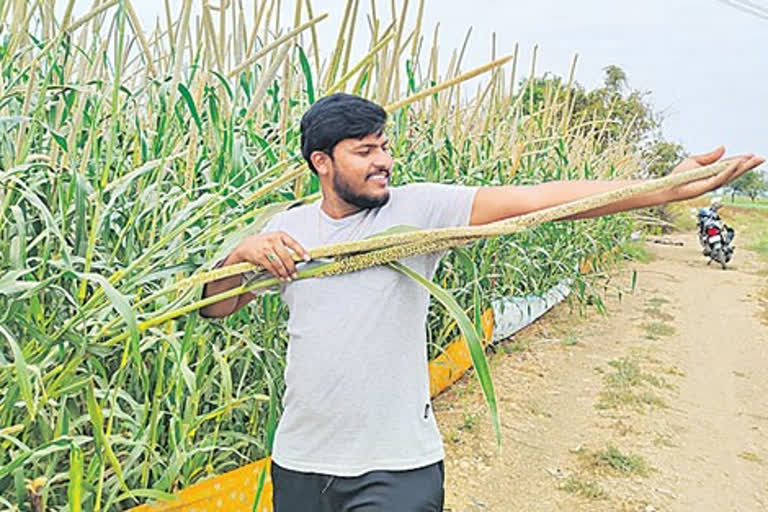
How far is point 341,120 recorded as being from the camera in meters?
1.43

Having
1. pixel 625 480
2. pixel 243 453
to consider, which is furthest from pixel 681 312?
pixel 243 453

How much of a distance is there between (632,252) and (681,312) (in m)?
3.28

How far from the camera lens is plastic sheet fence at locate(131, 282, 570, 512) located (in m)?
1.82

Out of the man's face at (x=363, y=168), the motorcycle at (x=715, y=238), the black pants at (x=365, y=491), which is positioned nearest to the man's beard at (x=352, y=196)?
the man's face at (x=363, y=168)

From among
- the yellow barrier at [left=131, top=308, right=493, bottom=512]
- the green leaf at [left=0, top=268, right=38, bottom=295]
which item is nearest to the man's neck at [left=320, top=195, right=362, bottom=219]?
the green leaf at [left=0, top=268, right=38, bottom=295]

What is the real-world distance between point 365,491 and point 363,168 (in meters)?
0.62

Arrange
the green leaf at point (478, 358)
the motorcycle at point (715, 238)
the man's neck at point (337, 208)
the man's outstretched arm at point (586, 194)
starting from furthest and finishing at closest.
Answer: the motorcycle at point (715, 238) < the man's neck at point (337, 208) < the man's outstretched arm at point (586, 194) < the green leaf at point (478, 358)

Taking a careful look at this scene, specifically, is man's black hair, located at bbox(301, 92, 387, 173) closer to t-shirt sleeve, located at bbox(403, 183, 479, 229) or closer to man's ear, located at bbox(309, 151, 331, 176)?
man's ear, located at bbox(309, 151, 331, 176)

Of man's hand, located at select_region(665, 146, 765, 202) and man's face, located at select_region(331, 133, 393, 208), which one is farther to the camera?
man's face, located at select_region(331, 133, 393, 208)

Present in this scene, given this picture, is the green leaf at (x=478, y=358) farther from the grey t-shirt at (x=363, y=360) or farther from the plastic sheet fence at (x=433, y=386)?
the plastic sheet fence at (x=433, y=386)

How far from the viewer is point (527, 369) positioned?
4.59 meters

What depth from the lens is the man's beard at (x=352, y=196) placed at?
1448mm

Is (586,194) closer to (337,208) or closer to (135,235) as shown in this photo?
(337,208)

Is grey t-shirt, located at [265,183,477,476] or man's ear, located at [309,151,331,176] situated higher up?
man's ear, located at [309,151,331,176]
